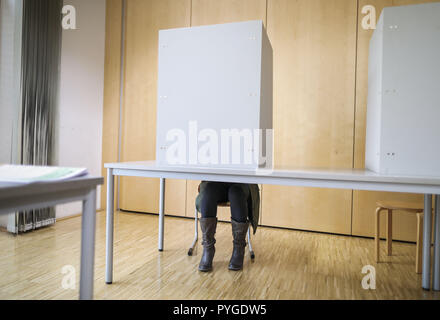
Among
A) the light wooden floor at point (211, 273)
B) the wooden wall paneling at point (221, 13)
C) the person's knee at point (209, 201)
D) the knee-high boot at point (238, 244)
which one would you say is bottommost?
the light wooden floor at point (211, 273)

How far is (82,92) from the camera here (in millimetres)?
2957

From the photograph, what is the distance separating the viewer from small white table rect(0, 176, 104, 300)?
0.59 metres

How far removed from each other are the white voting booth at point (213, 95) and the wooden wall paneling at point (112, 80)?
6.31 ft

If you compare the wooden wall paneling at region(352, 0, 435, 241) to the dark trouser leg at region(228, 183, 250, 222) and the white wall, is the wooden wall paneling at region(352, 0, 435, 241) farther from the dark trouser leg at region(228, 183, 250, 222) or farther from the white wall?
the white wall

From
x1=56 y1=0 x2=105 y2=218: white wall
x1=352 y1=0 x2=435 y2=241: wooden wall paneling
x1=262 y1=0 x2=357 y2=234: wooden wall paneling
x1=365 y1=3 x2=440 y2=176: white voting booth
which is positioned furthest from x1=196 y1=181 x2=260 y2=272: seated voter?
x1=56 y1=0 x2=105 y2=218: white wall

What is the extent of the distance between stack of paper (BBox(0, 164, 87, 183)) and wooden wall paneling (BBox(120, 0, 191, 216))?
226cm

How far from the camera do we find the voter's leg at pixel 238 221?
168cm

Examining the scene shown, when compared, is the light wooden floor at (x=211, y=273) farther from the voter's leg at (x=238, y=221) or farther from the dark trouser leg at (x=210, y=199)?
the dark trouser leg at (x=210, y=199)

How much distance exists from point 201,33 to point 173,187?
187cm

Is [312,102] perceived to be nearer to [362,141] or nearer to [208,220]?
[362,141]

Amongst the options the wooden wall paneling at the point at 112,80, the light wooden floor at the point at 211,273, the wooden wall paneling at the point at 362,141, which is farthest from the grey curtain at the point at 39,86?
the wooden wall paneling at the point at 362,141

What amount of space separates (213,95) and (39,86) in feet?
5.58
